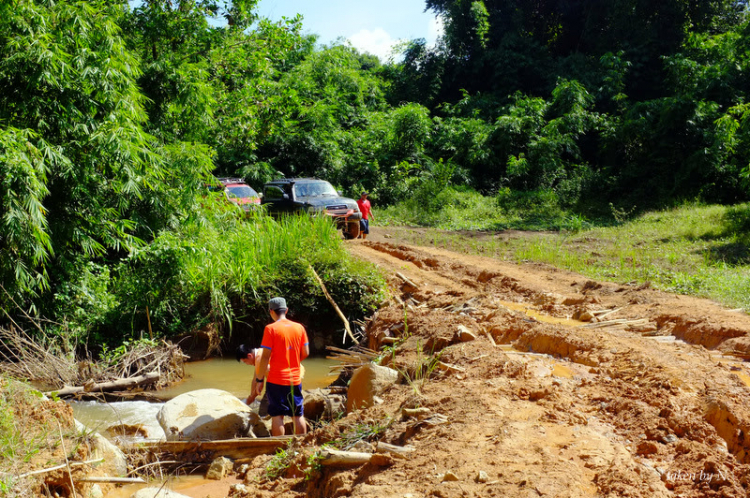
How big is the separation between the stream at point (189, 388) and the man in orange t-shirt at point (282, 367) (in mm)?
1531

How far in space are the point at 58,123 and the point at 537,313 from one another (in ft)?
27.2

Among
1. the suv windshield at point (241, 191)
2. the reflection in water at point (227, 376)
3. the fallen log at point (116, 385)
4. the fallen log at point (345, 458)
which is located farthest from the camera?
the suv windshield at point (241, 191)

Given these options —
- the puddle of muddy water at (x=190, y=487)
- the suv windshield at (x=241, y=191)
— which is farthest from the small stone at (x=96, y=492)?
the suv windshield at (x=241, y=191)

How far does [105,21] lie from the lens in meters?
10.2

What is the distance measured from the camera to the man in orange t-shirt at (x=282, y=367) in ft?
20.7

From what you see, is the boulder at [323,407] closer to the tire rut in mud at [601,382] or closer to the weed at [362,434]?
the tire rut in mud at [601,382]

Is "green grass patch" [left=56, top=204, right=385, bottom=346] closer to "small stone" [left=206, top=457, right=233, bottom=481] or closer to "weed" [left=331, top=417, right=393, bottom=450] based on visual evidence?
"small stone" [left=206, top=457, right=233, bottom=481]

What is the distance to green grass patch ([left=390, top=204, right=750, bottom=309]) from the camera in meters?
11.2

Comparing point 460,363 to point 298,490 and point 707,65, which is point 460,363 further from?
point 707,65

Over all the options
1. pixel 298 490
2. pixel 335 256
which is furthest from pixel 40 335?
pixel 298 490

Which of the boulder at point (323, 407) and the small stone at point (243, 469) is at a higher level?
the boulder at point (323, 407)

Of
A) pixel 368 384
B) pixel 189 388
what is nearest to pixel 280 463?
pixel 368 384

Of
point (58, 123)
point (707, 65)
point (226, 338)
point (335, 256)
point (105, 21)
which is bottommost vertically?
point (226, 338)

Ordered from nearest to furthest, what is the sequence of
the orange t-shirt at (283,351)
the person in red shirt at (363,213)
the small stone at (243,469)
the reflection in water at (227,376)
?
the small stone at (243,469)
the orange t-shirt at (283,351)
the reflection in water at (227,376)
the person in red shirt at (363,213)
